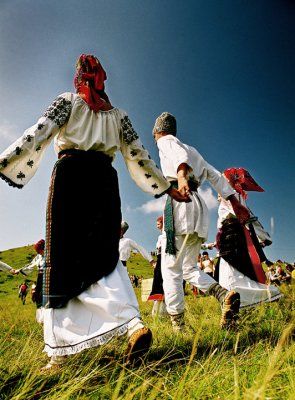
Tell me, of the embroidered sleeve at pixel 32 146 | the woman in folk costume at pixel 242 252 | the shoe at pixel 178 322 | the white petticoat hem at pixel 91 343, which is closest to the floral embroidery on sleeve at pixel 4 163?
the embroidered sleeve at pixel 32 146

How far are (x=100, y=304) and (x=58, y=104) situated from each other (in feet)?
4.54

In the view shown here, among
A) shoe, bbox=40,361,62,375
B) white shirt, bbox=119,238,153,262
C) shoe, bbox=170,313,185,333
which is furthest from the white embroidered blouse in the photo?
white shirt, bbox=119,238,153,262

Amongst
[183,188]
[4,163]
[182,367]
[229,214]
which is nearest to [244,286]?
[229,214]

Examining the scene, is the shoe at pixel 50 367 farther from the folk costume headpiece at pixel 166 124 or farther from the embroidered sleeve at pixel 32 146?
the folk costume headpiece at pixel 166 124

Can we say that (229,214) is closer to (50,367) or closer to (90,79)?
(90,79)

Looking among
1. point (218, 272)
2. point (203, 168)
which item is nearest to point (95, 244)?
point (203, 168)

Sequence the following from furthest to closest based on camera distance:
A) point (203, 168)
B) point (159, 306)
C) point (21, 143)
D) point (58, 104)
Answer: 1. point (159, 306)
2. point (203, 168)
3. point (58, 104)
4. point (21, 143)

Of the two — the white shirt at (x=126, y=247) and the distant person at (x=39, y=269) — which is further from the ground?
the white shirt at (x=126, y=247)

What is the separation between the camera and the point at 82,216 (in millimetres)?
2479

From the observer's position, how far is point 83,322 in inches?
87.8

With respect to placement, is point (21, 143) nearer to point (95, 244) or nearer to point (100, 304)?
point (95, 244)

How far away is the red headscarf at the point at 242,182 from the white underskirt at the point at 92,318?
309 cm

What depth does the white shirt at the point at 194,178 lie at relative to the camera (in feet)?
12.7

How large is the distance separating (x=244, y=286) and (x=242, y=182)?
55.9 inches
